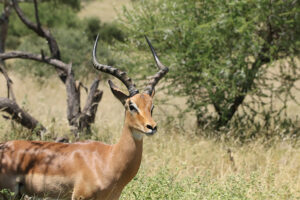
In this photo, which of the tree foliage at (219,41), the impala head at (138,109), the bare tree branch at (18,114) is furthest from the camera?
the tree foliage at (219,41)

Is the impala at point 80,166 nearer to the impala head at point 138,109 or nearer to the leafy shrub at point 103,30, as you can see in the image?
the impala head at point 138,109

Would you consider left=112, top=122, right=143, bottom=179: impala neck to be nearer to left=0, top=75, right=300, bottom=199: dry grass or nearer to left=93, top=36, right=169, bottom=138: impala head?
left=93, top=36, right=169, bottom=138: impala head

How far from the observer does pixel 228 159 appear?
738 centimetres

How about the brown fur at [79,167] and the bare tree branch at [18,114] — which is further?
the bare tree branch at [18,114]

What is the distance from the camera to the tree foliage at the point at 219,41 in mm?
8469

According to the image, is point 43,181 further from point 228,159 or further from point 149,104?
point 228,159

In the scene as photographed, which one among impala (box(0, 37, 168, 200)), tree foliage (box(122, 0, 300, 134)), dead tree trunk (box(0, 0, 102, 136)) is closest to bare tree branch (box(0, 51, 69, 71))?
dead tree trunk (box(0, 0, 102, 136))

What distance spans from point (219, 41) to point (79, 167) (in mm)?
4969

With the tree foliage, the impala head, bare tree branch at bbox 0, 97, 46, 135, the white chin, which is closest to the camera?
the impala head

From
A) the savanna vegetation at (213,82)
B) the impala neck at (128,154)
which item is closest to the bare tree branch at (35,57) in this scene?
the savanna vegetation at (213,82)

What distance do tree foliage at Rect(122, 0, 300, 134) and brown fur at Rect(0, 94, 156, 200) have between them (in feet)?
12.8

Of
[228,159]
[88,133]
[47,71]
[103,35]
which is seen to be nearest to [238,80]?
[228,159]

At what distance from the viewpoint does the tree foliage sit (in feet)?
27.8

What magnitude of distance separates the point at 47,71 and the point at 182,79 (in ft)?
30.3
